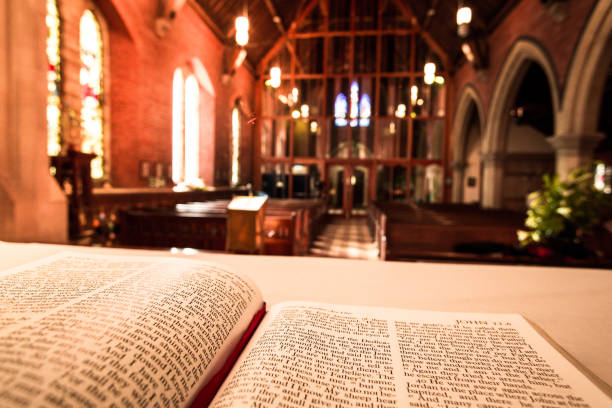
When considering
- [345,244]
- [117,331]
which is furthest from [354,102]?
[117,331]

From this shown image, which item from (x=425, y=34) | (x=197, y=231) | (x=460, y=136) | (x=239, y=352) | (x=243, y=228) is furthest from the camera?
(x=425, y=34)

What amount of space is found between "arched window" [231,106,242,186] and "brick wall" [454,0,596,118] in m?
8.18

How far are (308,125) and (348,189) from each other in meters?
3.35

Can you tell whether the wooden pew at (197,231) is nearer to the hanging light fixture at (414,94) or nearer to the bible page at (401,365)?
the bible page at (401,365)

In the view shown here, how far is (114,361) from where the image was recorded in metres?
0.43

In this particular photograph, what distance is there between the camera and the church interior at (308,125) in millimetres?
3441

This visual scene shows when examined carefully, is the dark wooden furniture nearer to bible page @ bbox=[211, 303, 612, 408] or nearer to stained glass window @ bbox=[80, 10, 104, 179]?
stained glass window @ bbox=[80, 10, 104, 179]

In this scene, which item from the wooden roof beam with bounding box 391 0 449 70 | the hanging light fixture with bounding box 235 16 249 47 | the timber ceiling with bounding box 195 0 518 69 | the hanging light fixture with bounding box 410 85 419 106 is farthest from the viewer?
the hanging light fixture with bounding box 410 85 419 106

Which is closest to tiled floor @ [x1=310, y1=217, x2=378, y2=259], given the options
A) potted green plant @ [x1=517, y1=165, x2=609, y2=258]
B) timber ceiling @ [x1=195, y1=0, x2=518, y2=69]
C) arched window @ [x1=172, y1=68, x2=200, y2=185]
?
potted green plant @ [x1=517, y1=165, x2=609, y2=258]

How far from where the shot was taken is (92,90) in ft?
21.2

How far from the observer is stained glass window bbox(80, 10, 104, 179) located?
6289mm

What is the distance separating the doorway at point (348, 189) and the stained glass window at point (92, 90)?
887 cm

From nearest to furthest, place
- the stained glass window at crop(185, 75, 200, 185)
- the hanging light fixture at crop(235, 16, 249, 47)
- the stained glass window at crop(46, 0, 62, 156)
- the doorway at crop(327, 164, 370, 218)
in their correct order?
1. the hanging light fixture at crop(235, 16, 249, 47)
2. the stained glass window at crop(46, 0, 62, 156)
3. the stained glass window at crop(185, 75, 200, 185)
4. the doorway at crop(327, 164, 370, 218)

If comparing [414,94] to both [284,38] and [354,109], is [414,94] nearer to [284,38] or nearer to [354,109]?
[354,109]
